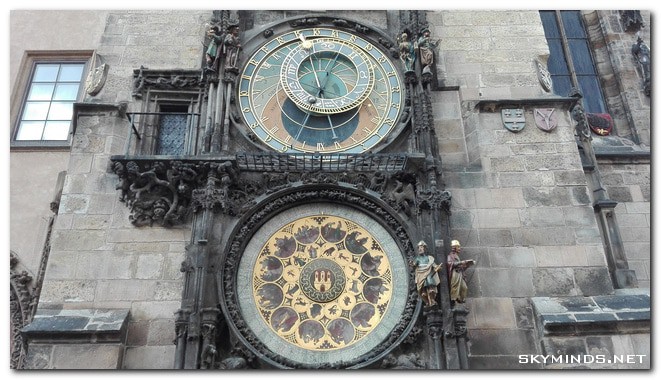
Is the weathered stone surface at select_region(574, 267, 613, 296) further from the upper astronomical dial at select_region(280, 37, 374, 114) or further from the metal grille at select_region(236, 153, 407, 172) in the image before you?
the upper astronomical dial at select_region(280, 37, 374, 114)

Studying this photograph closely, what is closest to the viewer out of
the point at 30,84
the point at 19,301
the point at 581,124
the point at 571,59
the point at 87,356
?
the point at 87,356

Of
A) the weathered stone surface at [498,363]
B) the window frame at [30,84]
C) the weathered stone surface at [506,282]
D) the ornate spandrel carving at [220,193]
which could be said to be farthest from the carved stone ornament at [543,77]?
the window frame at [30,84]

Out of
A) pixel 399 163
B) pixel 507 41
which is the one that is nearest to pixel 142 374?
pixel 399 163

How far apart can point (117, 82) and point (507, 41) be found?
607 centimetres

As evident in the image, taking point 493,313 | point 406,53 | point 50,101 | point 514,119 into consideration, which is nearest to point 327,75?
point 406,53

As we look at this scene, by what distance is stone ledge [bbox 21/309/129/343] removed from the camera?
7.17 meters

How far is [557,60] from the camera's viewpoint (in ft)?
38.0

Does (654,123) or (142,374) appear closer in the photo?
(142,374)

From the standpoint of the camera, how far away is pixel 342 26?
9.79m

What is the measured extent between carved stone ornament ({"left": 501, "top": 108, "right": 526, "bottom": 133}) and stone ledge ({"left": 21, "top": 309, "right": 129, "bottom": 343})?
5777 mm

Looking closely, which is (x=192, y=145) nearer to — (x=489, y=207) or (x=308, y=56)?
(x=308, y=56)

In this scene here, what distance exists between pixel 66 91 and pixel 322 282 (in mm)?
6041

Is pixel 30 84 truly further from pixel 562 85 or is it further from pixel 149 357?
pixel 562 85

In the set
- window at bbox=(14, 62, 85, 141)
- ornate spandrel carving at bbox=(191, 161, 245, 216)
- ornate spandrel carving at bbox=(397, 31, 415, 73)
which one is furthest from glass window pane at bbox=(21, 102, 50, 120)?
ornate spandrel carving at bbox=(397, 31, 415, 73)
